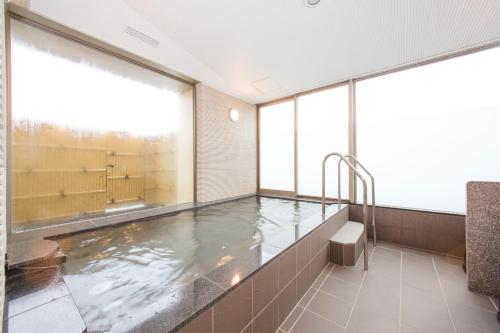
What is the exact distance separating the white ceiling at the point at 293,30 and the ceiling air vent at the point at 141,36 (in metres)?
0.04

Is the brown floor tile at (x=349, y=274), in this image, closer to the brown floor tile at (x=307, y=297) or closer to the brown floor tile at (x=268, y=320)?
the brown floor tile at (x=307, y=297)

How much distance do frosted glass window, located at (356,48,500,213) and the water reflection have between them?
1.54 m

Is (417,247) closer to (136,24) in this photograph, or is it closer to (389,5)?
(389,5)

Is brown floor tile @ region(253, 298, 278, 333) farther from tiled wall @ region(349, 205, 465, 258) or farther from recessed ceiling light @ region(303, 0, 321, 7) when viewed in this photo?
recessed ceiling light @ region(303, 0, 321, 7)

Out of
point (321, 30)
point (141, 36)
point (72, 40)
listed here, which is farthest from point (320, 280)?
point (72, 40)

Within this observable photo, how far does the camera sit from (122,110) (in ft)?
8.09

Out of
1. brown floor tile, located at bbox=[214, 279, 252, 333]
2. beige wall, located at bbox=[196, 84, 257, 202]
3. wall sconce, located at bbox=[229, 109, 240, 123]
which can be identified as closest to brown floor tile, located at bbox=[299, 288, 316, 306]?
brown floor tile, located at bbox=[214, 279, 252, 333]

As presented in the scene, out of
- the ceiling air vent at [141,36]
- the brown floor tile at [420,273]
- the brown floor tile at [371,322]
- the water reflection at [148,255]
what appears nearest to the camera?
the water reflection at [148,255]

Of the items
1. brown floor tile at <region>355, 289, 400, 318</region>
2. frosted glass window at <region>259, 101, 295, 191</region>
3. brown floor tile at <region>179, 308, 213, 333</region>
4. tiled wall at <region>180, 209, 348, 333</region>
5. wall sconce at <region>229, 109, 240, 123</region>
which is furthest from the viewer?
frosted glass window at <region>259, 101, 295, 191</region>

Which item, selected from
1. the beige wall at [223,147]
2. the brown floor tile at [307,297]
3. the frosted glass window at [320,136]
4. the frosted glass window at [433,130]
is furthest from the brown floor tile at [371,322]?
the beige wall at [223,147]

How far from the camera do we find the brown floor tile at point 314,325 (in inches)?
48.0

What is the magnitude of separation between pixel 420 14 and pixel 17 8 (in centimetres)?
358

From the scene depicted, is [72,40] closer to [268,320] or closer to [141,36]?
[141,36]

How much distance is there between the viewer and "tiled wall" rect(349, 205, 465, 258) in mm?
2189
